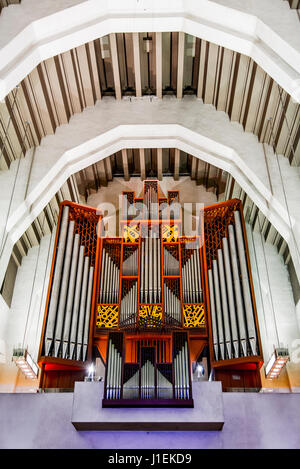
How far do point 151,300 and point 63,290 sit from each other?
74.2 inches

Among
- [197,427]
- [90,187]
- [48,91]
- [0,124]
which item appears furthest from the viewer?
[90,187]

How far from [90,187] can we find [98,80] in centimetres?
338

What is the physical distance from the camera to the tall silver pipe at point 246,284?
9.51 m

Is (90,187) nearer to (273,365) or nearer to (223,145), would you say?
(223,145)

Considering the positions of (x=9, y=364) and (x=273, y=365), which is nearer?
(x=273, y=365)

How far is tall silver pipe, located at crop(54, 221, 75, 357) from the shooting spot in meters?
9.67

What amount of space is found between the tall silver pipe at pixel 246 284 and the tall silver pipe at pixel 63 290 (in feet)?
12.0

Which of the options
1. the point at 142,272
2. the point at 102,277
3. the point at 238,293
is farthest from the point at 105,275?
the point at 238,293

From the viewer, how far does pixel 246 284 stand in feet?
34.1

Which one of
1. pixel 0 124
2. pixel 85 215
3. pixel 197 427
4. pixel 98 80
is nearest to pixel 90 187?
pixel 85 215

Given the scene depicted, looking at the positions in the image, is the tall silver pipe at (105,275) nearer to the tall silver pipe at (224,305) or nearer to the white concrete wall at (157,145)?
the white concrete wall at (157,145)

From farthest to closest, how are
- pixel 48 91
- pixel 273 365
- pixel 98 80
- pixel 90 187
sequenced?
pixel 90 187
pixel 98 80
pixel 48 91
pixel 273 365

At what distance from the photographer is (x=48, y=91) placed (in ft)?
35.1

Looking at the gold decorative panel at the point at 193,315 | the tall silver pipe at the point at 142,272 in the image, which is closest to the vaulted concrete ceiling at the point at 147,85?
the tall silver pipe at the point at 142,272
